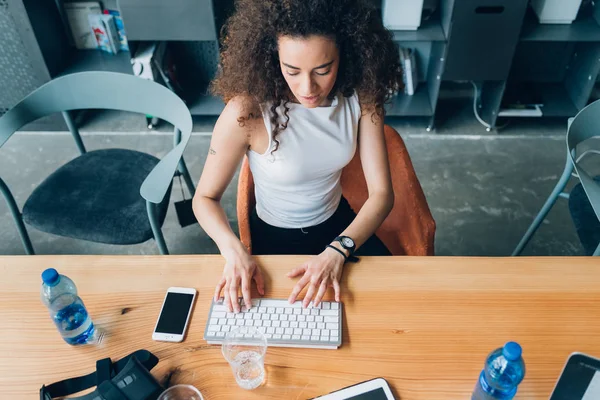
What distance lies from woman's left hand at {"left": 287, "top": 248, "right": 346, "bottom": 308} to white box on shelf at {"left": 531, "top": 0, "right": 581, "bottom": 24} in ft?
6.65

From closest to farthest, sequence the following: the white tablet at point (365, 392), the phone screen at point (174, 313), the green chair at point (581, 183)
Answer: the white tablet at point (365, 392) → the phone screen at point (174, 313) → the green chair at point (581, 183)

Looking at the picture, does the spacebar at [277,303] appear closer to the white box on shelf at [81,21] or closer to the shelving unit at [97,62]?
the shelving unit at [97,62]

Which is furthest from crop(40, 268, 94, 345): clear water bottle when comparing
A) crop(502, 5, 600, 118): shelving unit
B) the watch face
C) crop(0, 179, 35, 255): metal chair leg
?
crop(502, 5, 600, 118): shelving unit

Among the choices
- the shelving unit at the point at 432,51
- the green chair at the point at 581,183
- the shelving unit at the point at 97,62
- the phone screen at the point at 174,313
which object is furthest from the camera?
the shelving unit at the point at 97,62

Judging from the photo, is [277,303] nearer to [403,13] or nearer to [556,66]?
[403,13]

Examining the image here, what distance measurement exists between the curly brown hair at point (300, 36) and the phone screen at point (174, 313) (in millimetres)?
471

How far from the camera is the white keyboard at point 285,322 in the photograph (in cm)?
100

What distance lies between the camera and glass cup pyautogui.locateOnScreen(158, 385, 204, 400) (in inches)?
36.9

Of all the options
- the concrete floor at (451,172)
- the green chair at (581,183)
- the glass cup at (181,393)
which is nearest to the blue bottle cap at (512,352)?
the glass cup at (181,393)

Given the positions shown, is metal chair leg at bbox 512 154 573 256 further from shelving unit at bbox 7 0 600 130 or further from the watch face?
shelving unit at bbox 7 0 600 130

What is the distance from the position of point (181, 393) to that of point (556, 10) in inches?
97.7

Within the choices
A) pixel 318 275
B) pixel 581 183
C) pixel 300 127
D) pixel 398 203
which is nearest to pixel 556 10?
pixel 581 183

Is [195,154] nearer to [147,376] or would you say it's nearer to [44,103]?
[44,103]

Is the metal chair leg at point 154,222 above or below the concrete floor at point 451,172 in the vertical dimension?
above
